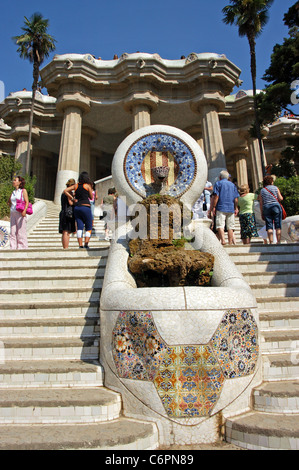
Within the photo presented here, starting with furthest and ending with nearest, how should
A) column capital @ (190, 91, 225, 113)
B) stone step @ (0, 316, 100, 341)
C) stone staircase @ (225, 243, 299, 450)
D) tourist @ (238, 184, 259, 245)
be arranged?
1. column capital @ (190, 91, 225, 113)
2. tourist @ (238, 184, 259, 245)
3. stone step @ (0, 316, 100, 341)
4. stone staircase @ (225, 243, 299, 450)

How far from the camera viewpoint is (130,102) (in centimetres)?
1933

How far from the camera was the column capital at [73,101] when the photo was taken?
1912 cm

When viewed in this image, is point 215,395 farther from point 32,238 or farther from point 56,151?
point 56,151

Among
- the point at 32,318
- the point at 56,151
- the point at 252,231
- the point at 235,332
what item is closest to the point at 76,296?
the point at 32,318

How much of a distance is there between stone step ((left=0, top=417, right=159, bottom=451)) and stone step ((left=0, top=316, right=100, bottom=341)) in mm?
1422

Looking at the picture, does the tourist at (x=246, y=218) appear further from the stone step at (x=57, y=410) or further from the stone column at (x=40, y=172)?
the stone column at (x=40, y=172)

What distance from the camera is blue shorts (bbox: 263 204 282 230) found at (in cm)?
708

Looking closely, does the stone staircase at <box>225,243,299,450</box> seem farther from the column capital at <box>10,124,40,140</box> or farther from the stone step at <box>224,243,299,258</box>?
the column capital at <box>10,124,40,140</box>

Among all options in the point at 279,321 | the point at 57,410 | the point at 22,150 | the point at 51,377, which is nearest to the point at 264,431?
the point at 57,410

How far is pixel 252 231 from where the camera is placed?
7680 mm

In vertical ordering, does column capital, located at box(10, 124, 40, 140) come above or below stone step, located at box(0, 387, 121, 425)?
above

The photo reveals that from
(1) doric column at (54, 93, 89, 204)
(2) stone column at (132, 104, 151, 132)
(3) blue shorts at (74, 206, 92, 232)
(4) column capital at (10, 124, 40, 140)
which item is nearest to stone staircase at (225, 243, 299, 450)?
(3) blue shorts at (74, 206, 92, 232)

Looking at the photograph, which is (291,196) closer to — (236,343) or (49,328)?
(236,343)

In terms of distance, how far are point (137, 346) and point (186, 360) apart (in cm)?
45
